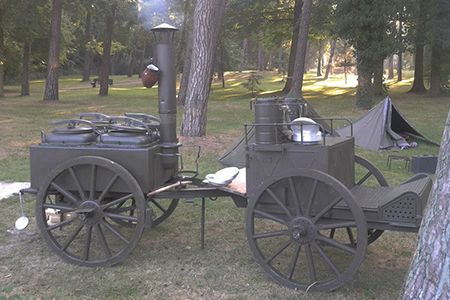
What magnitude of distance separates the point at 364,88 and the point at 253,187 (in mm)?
17790

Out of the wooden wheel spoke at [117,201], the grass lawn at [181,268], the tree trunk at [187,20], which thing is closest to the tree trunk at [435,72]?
the tree trunk at [187,20]

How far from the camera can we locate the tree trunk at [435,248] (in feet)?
9.12

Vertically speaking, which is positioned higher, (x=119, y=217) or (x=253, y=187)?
(x=253, y=187)

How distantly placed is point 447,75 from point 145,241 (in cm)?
2536

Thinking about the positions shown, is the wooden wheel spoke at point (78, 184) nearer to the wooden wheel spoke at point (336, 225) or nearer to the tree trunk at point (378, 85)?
the wooden wheel spoke at point (336, 225)

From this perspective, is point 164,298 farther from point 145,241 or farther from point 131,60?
point 131,60

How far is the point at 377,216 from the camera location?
3.92m

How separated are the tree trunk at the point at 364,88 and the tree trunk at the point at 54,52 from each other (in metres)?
13.2

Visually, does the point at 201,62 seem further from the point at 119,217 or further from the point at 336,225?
the point at 336,225

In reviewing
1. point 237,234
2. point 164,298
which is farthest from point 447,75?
point 164,298

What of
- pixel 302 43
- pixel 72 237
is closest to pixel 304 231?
pixel 72 237

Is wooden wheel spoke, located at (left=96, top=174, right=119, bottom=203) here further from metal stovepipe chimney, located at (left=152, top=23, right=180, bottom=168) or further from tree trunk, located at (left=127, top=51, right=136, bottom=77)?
tree trunk, located at (left=127, top=51, right=136, bottom=77)

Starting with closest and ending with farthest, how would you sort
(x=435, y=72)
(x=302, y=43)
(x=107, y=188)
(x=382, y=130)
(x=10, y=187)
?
(x=107, y=188), (x=10, y=187), (x=382, y=130), (x=302, y=43), (x=435, y=72)

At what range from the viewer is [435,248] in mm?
2828
